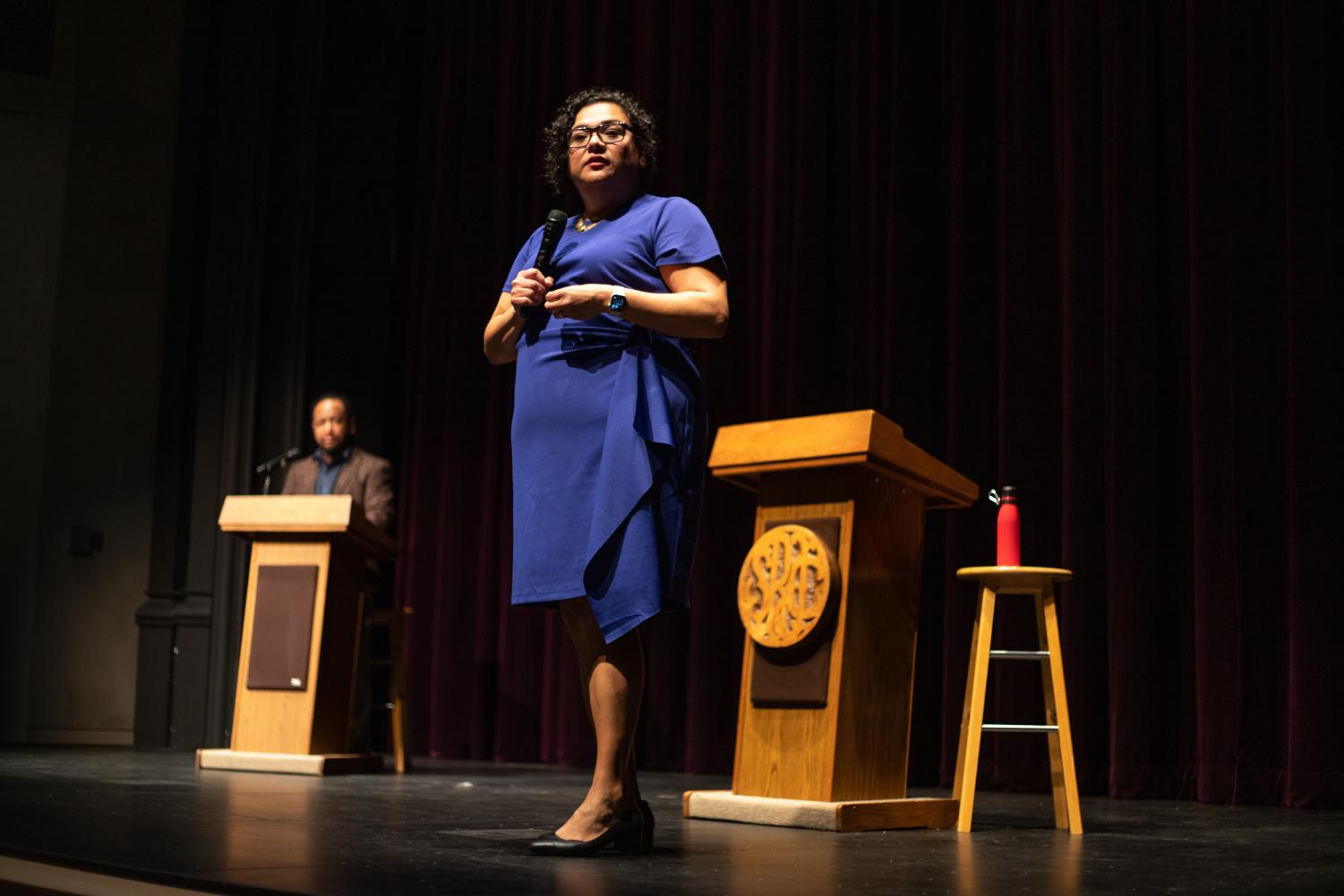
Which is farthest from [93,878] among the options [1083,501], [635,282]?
[1083,501]

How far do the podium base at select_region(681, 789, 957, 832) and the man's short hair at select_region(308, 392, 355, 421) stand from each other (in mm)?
2721

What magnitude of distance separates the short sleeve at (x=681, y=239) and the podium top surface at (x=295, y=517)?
7.87ft

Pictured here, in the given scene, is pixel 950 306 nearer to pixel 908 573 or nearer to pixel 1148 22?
pixel 1148 22

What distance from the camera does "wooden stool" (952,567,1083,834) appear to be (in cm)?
292

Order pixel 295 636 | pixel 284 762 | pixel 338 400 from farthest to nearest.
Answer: pixel 338 400
pixel 295 636
pixel 284 762

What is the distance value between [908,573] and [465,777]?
5.96 feet

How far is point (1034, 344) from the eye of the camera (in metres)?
4.45

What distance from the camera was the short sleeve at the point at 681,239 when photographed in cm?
230

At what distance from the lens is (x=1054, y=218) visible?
4500 millimetres

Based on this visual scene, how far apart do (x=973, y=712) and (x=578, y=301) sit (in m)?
1.37

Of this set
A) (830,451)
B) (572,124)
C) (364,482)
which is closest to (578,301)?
(572,124)

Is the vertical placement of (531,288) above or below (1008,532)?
above

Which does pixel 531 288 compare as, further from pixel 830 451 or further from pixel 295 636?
pixel 295 636

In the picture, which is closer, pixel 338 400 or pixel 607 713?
pixel 607 713
